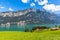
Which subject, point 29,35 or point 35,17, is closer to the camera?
point 29,35

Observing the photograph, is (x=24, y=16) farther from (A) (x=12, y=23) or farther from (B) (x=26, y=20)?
(A) (x=12, y=23)

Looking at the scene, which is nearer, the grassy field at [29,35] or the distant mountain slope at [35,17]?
the grassy field at [29,35]

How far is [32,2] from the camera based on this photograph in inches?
138

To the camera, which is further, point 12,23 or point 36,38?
point 12,23

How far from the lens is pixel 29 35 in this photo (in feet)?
11.1

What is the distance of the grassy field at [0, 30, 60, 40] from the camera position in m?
3.26

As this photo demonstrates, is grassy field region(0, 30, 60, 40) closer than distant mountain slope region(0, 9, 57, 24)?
Yes

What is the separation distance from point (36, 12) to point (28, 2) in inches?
12.7

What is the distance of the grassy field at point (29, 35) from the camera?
3.26 metres

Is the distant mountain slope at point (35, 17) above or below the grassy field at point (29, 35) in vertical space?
above

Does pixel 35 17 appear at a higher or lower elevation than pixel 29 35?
higher

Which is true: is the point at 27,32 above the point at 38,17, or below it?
below

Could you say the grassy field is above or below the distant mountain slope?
below

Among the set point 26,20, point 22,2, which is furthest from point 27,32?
point 22,2
